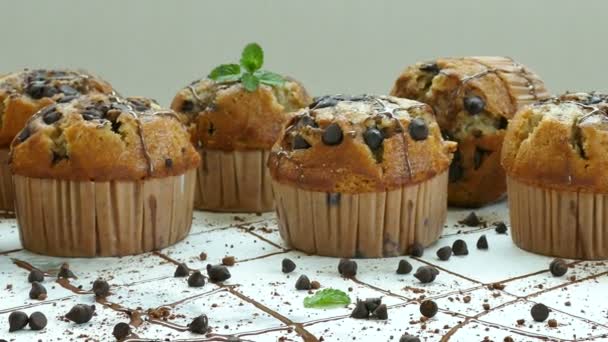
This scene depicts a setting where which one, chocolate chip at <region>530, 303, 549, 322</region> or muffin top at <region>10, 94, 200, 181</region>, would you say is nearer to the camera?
chocolate chip at <region>530, 303, 549, 322</region>

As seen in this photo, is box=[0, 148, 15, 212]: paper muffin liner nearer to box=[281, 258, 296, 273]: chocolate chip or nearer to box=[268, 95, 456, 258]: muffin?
box=[268, 95, 456, 258]: muffin

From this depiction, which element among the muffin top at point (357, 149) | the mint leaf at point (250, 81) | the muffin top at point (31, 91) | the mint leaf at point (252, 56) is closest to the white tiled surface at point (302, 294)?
the muffin top at point (357, 149)

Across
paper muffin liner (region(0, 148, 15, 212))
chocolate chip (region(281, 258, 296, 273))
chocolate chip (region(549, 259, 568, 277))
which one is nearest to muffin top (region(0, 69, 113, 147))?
paper muffin liner (region(0, 148, 15, 212))

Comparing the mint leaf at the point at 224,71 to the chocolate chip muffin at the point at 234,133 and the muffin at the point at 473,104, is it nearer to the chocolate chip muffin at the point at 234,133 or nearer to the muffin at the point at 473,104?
the chocolate chip muffin at the point at 234,133

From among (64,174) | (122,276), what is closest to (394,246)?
(122,276)

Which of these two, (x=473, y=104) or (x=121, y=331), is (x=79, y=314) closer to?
(x=121, y=331)

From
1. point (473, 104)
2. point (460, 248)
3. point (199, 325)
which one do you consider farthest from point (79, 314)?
point (473, 104)
